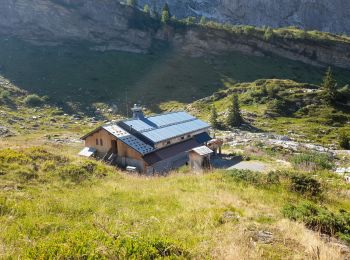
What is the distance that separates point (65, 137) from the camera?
56.7 meters

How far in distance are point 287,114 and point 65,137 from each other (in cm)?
4743

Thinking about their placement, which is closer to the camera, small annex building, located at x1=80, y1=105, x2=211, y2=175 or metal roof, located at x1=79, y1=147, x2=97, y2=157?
small annex building, located at x1=80, y1=105, x2=211, y2=175

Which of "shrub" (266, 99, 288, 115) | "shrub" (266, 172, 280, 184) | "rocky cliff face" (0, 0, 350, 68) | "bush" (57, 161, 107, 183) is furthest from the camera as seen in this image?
"rocky cliff face" (0, 0, 350, 68)

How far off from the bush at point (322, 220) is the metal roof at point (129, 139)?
26.0 m

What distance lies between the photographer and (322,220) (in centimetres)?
1112

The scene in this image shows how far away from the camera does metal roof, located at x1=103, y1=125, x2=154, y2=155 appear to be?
37250 millimetres

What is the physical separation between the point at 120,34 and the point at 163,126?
100872 mm

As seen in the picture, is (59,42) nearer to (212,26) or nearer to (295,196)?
(212,26)

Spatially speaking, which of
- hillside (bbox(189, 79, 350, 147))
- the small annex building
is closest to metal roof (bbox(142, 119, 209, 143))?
the small annex building

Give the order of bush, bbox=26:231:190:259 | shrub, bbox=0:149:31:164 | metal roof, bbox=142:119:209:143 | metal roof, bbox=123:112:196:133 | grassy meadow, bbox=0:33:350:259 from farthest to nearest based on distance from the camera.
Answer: metal roof, bbox=123:112:196:133 → metal roof, bbox=142:119:209:143 → shrub, bbox=0:149:31:164 → grassy meadow, bbox=0:33:350:259 → bush, bbox=26:231:190:259

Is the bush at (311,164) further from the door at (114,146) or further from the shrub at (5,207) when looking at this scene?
the shrub at (5,207)

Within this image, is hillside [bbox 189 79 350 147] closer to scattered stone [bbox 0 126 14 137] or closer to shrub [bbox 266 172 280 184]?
shrub [bbox 266 172 280 184]

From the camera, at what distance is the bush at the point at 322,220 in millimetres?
11031

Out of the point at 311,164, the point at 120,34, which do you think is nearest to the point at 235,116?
the point at 311,164
